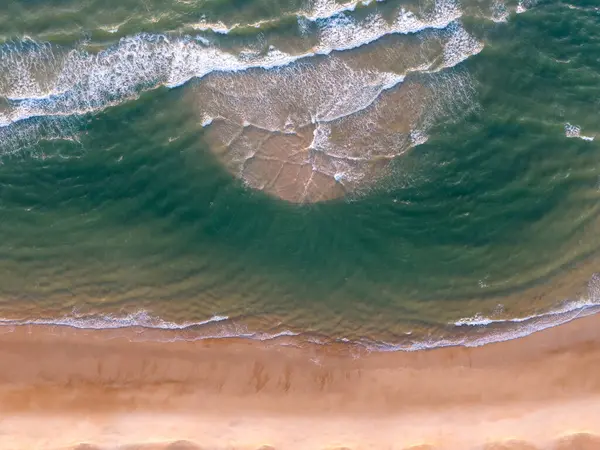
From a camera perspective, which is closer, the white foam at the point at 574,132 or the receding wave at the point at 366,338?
the receding wave at the point at 366,338

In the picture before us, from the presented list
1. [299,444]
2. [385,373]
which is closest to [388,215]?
[385,373]

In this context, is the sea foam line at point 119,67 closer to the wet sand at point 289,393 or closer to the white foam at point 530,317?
the wet sand at point 289,393

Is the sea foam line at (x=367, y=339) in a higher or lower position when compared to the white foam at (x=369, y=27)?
lower

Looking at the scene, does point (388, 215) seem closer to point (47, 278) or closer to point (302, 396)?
point (302, 396)

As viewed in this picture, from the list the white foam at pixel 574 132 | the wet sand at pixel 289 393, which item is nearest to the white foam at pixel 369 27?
the white foam at pixel 574 132

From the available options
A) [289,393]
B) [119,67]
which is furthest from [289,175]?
[289,393]

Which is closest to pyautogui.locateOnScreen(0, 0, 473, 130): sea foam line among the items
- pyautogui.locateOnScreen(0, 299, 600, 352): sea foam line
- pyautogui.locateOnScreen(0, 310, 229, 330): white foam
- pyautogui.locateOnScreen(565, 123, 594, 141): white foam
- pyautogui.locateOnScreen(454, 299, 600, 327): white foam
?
pyautogui.locateOnScreen(565, 123, 594, 141): white foam
